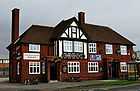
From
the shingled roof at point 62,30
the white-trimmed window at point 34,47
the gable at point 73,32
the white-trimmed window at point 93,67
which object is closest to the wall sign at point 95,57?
the white-trimmed window at point 93,67

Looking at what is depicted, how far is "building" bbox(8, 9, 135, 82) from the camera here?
3944cm

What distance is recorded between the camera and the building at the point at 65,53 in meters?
39.4

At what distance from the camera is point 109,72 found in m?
44.7

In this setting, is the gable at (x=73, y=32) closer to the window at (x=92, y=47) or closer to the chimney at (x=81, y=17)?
the window at (x=92, y=47)

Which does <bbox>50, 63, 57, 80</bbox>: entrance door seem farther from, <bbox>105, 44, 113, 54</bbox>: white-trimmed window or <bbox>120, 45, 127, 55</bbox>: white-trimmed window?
<bbox>120, 45, 127, 55</bbox>: white-trimmed window

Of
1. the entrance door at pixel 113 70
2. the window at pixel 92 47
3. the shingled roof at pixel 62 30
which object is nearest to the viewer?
the shingled roof at pixel 62 30

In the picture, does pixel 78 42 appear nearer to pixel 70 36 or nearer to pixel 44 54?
pixel 70 36

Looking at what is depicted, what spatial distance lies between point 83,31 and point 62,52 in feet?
16.1

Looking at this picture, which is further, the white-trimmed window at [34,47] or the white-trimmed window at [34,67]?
the white-trimmed window at [34,47]

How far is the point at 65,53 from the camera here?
41.0 m

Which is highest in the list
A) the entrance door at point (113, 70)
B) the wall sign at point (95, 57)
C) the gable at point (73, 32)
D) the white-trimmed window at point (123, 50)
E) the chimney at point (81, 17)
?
the chimney at point (81, 17)

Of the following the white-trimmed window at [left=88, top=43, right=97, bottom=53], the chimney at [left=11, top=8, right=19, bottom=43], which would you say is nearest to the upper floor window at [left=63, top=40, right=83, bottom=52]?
the white-trimmed window at [left=88, top=43, right=97, bottom=53]

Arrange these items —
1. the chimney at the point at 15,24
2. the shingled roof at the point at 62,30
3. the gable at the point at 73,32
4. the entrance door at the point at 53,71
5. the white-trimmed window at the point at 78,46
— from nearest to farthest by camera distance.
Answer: the shingled roof at the point at 62,30 < the entrance door at the point at 53,71 < the gable at the point at 73,32 < the white-trimmed window at the point at 78,46 < the chimney at the point at 15,24

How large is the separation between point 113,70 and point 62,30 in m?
11.3
